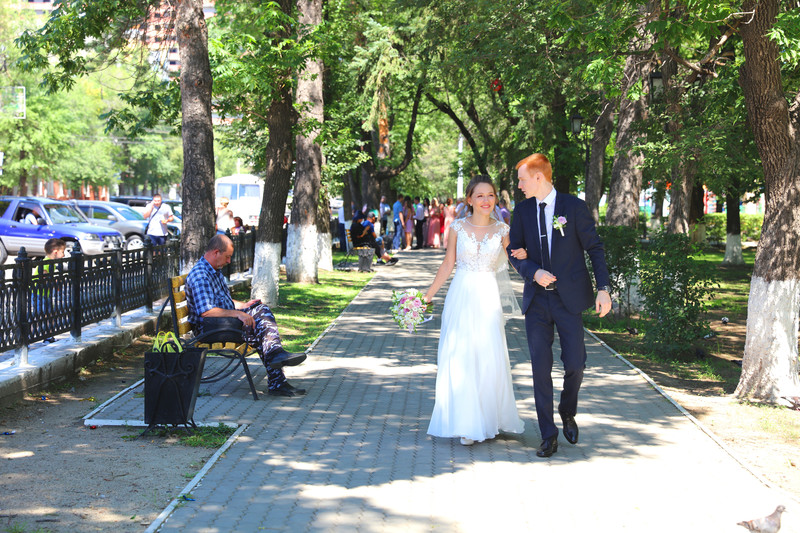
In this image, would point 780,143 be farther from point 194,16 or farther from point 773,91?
point 194,16

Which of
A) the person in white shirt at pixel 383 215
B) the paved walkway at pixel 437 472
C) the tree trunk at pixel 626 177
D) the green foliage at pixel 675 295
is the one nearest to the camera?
the paved walkway at pixel 437 472

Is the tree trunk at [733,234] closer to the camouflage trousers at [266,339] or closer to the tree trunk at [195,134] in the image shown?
the tree trunk at [195,134]

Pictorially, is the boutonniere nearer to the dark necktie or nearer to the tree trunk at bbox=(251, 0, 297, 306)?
the dark necktie

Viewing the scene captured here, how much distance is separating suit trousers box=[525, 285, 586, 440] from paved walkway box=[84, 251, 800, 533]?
355 millimetres

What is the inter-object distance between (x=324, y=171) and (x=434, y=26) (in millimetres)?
7865

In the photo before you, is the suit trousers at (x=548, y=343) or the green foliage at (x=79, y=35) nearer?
the suit trousers at (x=548, y=343)

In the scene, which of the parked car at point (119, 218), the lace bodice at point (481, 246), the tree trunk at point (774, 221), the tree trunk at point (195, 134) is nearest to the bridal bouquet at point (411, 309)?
the lace bodice at point (481, 246)

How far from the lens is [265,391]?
8602mm

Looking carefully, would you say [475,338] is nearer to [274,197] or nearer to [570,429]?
[570,429]

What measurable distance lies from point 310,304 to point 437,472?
35.8 feet

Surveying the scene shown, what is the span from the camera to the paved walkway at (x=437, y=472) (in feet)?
16.3

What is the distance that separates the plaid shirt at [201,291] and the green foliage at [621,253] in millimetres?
6730

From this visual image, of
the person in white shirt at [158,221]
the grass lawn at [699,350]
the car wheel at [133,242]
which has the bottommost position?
the grass lawn at [699,350]

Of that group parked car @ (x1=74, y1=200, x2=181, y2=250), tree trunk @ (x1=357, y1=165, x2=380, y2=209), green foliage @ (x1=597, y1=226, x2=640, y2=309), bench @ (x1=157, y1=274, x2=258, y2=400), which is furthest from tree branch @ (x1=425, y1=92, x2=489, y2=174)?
bench @ (x1=157, y1=274, x2=258, y2=400)
